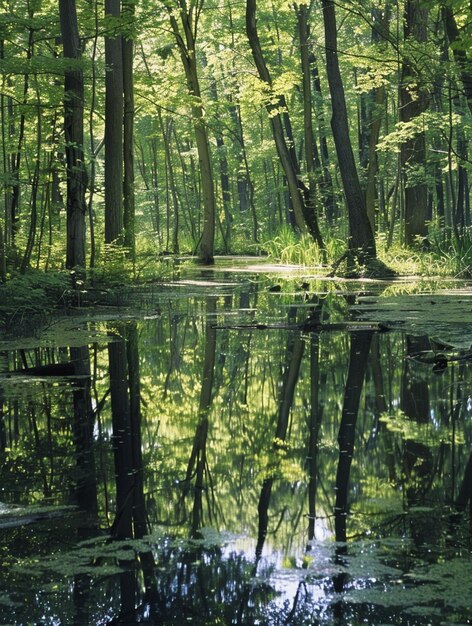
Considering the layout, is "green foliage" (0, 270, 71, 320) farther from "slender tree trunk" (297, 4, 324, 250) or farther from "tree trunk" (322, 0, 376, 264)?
"slender tree trunk" (297, 4, 324, 250)

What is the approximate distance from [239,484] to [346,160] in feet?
41.7

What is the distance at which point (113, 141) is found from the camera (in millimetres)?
13438

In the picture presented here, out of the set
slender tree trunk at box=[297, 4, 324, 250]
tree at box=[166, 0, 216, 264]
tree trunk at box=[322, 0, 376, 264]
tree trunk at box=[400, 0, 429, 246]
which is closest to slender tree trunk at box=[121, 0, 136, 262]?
tree trunk at box=[322, 0, 376, 264]

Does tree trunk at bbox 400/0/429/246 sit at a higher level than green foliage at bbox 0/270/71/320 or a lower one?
higher

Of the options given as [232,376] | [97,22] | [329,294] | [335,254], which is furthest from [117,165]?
[232,376]

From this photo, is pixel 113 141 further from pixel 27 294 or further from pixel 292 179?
pixel 292 179

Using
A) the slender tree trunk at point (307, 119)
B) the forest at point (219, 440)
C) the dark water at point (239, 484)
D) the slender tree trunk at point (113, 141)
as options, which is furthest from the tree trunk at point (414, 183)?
the dark water at point (239, 484)

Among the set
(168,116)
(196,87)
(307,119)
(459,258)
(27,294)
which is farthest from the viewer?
(168,116)

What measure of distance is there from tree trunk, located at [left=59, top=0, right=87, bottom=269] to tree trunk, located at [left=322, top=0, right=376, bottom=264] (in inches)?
222

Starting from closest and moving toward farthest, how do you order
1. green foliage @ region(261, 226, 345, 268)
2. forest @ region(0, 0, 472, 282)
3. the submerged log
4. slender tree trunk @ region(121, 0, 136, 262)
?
the submerged log, forest @ region(0, 0, 472, 282), slender tree trunk @ region(121, 0, 136, 262), green foliage @ region(261, 226, 345, 268)

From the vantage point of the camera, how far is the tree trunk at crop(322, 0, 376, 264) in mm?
15102

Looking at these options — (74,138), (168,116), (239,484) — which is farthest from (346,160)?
(239,484)

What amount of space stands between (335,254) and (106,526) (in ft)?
53.2

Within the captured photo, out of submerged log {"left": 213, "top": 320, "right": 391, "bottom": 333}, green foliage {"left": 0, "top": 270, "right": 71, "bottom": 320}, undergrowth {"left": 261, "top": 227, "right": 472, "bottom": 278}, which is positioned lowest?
submerged log {"left": 213, "top": 320, "right": 391, "bottom": 333}
